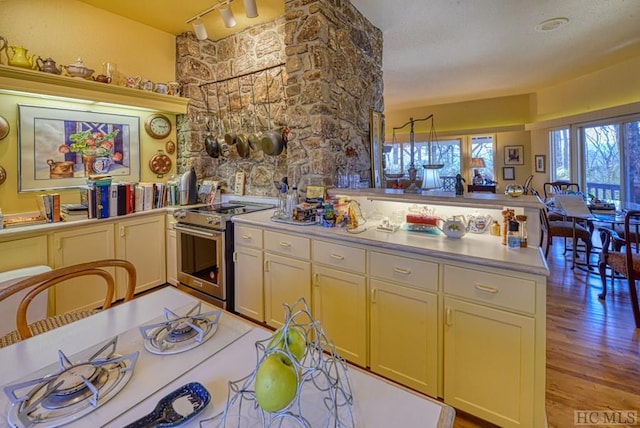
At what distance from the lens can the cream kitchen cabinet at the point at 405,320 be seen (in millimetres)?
1742

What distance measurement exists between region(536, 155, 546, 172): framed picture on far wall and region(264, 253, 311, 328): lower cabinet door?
6698 millimetres

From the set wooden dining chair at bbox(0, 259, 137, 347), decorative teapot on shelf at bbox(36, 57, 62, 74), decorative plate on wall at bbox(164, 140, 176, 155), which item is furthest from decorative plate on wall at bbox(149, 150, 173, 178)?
wooden dining chair at bbox(0, 259, 137, 347)

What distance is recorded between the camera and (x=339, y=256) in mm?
2064

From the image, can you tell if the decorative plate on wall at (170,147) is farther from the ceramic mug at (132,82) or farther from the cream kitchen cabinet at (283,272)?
the cream kitchen cabinet at (283,272)

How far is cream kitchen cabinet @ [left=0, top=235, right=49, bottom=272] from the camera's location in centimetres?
229

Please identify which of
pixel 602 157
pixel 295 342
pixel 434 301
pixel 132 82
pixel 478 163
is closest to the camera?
pixel 295 342

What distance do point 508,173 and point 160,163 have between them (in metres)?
7.34

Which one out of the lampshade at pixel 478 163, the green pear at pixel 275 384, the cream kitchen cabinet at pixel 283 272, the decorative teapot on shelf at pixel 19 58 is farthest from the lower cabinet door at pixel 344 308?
the lampshade at pixel 478 163

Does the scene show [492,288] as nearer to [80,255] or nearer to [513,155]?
[80,255]

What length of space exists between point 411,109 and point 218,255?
7434mm

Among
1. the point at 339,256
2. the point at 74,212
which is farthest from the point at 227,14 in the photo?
the point at 339,256

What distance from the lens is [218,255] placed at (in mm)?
2699

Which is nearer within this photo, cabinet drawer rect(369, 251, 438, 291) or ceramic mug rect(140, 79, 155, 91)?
cabinet drawer rect(369, 251, 438, 291)

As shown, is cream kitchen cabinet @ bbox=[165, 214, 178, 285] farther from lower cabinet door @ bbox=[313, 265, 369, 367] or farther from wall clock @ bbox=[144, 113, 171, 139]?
lower cabinet door @ bbox=[313, 265, 369, 367]
